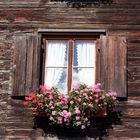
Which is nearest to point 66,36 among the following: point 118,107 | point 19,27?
point 19,27

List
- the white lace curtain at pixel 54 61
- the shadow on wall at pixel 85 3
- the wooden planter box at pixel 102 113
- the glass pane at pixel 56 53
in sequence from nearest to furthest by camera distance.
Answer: the wooden planter box at pixel 102 113
the white lace curtain at pixel 54 61
the glass pane at pixel 56 53
the shadow on wall at pixel 85 3

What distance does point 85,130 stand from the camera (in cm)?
1162

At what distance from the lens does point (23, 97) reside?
12.0 m

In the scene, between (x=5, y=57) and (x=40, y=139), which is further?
(x=5, y=57)

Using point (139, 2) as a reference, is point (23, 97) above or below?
below

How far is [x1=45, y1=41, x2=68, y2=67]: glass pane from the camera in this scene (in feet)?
40.7

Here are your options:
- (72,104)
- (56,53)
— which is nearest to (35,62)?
(56,53)

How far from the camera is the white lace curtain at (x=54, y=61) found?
12.3m

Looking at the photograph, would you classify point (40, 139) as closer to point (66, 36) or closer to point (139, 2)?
Answer: point (66, 36)

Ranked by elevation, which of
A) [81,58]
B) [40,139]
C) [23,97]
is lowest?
[40,139]

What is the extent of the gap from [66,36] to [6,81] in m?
1.59

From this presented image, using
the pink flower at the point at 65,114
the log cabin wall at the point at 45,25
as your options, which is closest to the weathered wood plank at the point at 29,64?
the log cabin wall at the point at 45,25

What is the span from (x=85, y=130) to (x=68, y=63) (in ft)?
5.14

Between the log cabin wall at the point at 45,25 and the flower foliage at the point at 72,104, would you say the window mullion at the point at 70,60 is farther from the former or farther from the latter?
the flower foliage at the point at 72,104
